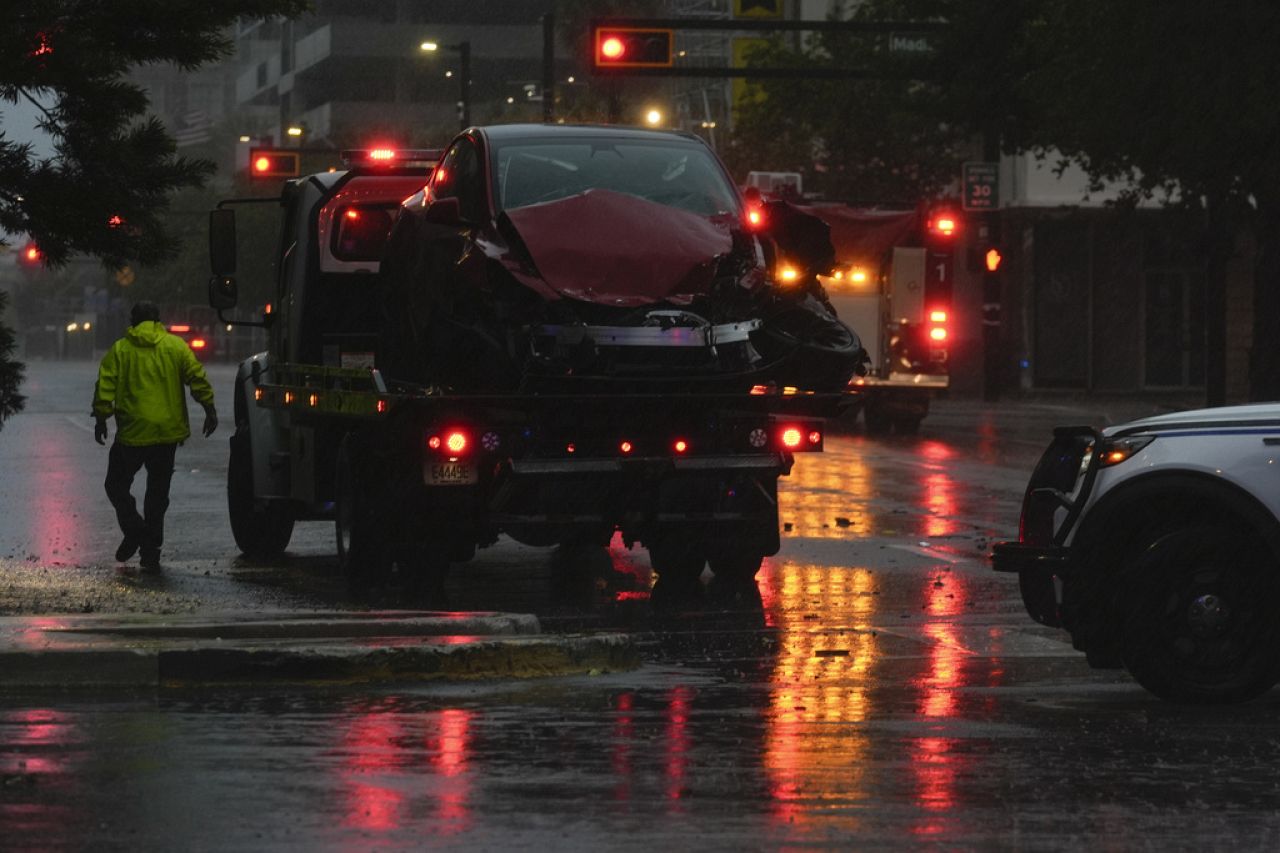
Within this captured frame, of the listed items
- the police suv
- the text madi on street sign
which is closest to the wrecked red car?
the police suv

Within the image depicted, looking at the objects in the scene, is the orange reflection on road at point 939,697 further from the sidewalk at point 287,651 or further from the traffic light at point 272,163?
the traffic light at point 272,163

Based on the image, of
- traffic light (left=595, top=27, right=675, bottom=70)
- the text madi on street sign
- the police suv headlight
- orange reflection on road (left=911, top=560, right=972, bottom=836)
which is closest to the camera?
orange reflection on road (left=911, top=560, right=972, bottom=836)

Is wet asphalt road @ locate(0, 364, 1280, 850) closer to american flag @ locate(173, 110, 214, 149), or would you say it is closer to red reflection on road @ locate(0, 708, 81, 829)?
red reflection on road @ locate(0, 708, 81, 829)

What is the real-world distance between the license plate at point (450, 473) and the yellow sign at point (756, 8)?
24.2 m

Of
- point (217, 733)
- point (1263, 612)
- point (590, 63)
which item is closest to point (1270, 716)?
point (1263, 612)

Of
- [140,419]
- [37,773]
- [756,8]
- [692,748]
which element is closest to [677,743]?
[692,748]

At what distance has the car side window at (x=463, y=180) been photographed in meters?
14.2

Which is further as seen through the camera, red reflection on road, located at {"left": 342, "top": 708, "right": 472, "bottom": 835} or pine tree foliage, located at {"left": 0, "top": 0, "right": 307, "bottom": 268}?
pine tree foliage, located at {"left": 0, "top": 0, "right": 307, "bottom": 268}

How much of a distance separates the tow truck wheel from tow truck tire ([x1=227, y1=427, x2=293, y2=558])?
2243 mm

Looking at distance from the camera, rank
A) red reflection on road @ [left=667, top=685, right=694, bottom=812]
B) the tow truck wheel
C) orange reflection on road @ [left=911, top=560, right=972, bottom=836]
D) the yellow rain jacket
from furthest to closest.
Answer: the yellow rain jacket → the tow truck wheel → red reflection on road @ [left=667, top=685, right=694, bottom=812] → orange reflection on road @ [left=911, top=560, right=972, bottom=836]

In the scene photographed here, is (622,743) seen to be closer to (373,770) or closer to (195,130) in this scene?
(373,770)

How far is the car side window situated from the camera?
14195 millimetres

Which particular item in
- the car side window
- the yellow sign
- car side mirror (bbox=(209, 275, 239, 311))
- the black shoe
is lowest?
the black shoe

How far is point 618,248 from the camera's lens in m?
13.5
